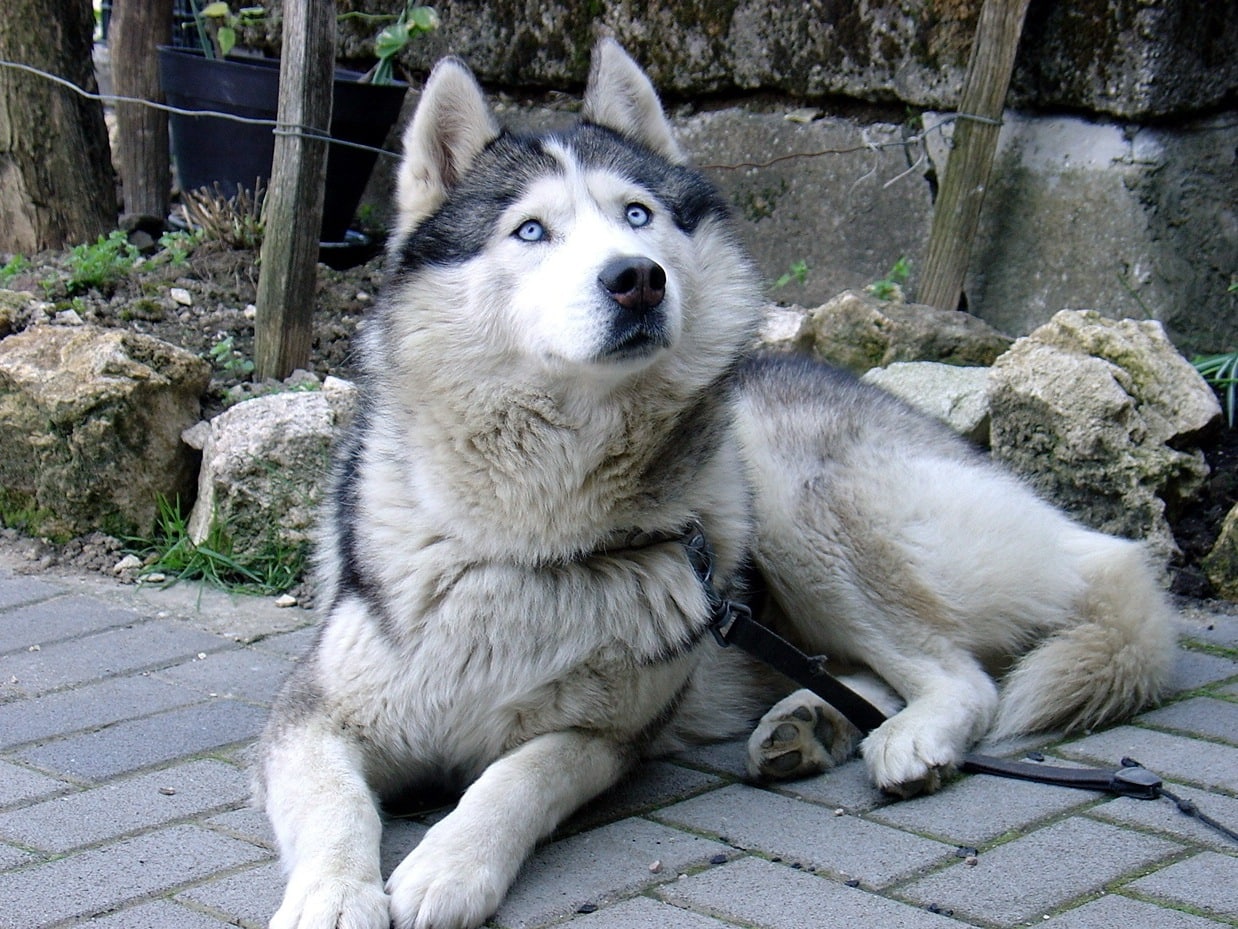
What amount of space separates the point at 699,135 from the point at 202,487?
2.80 meters

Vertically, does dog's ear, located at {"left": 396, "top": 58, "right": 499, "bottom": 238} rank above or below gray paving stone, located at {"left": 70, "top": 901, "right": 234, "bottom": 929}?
above

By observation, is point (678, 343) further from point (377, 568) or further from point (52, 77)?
point (52, 77)

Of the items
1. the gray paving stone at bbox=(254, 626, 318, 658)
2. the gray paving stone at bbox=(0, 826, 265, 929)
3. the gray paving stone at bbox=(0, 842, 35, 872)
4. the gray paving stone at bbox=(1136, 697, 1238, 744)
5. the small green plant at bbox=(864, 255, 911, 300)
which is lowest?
the gray paving stone at bbox=(254, 626, 318, 658)

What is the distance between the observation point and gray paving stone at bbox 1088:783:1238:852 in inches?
99.8

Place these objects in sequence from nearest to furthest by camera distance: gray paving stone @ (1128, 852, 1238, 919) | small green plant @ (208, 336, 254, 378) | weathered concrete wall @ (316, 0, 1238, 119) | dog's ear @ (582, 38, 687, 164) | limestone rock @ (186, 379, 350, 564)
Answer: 1. gray paving stone @ (1128, 852, 1238, 919)
2. dog's ear @ (582, 38, 687, 164)
3. limestone rock @ (186, 379, 350, 564)
4. weathered concrete wall @ (316, 0, 1238, 119)
5. small green plant @ (208, 336, 254, 378)

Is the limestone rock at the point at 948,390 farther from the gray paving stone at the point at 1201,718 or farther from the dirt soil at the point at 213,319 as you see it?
the gray paving stone at the point at 1201,718

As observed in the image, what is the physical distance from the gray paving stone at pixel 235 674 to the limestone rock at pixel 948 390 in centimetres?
211

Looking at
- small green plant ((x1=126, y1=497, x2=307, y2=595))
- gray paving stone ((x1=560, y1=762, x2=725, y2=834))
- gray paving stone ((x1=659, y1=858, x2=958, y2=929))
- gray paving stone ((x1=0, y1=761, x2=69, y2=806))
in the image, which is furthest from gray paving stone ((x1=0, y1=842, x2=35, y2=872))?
small green plant ((x1=126, y1=497, x2=307, y2=595))

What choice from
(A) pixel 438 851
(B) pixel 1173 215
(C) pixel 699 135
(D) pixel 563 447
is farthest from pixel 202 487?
(B) pixel 1173 215

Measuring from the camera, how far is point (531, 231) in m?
2.74

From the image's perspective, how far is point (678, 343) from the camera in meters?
2.72

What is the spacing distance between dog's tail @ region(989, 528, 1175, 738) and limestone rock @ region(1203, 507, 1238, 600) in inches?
34.3

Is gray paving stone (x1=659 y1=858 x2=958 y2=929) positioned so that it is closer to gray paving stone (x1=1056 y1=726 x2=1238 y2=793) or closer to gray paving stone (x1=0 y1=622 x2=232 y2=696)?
gray paving stone (x1=1056 y1=726 x2=1238 y2=793)

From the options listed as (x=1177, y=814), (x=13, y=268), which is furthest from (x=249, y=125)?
(x=1177, y=814)
